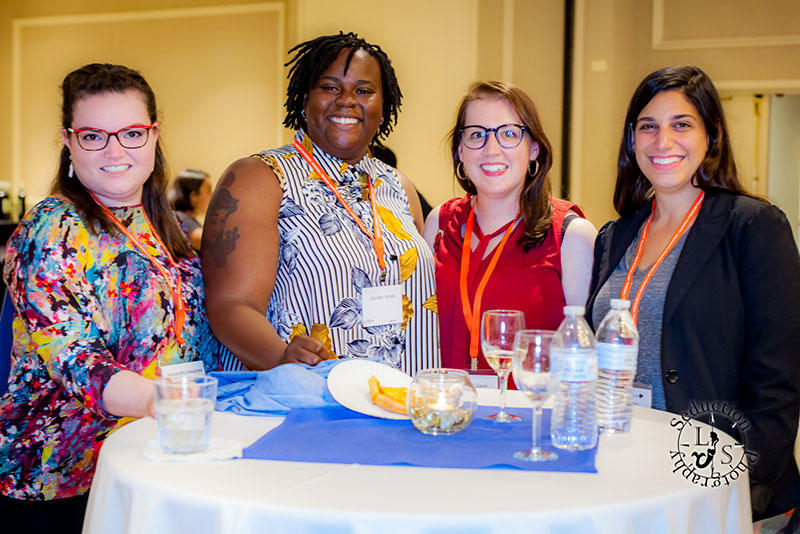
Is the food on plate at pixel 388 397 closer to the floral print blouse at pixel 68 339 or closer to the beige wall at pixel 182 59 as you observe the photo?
the floral print blouse at pixel 68 339

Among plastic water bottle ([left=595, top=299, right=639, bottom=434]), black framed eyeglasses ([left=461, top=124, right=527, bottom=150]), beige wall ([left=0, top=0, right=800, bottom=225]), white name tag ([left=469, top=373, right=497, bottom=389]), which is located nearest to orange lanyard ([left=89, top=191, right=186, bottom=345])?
white name tag ([left=469, top=373, right=497, bottom=389])

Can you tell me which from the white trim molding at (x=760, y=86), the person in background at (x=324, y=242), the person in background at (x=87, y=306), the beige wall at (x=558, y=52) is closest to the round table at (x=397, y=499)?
the person in background at (x=87, y=306)

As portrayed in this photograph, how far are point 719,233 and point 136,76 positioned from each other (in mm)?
1628

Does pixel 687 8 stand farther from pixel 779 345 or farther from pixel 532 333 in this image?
pixel 532 333

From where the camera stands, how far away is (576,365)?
133 centimetres

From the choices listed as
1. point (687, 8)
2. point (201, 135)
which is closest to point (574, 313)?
point (687, 8)

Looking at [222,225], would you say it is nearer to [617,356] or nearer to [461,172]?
[461,172]

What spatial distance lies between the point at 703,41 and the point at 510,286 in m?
5.61

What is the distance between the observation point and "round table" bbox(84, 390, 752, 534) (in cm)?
110

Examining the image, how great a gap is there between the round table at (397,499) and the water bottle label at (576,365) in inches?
6.2

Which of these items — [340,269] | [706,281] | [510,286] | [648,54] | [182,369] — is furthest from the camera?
[648,54]

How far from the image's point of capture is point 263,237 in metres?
2.20

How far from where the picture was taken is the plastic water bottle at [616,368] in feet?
4.89

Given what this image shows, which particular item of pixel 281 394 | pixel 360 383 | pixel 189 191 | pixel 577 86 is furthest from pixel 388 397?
pixel 577 86
